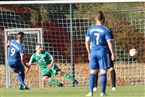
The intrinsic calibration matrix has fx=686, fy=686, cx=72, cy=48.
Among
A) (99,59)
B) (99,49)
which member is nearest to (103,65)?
(99,59)

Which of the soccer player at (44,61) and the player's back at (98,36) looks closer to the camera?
the player's back at (98,36)

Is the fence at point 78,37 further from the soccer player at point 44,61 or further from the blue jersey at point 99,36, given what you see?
the blue jersey at point 99,36

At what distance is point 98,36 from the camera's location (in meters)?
13.1

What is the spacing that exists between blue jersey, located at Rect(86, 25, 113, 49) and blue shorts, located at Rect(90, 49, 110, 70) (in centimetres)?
10

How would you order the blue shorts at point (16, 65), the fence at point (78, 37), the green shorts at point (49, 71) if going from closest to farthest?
the blue shorts at point (16, 65)
the green shorts at point (49, 71)
the fence at point (78, 37)

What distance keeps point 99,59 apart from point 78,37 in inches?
289

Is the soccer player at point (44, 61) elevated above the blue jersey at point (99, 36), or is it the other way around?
the blue jersey at point (99, 36)

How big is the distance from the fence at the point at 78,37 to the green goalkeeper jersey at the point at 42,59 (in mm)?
1448

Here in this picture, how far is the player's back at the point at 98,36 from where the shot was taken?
1301 centimetres

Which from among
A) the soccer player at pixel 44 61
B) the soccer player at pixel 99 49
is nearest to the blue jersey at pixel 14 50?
the soccer player at pixel 44 61

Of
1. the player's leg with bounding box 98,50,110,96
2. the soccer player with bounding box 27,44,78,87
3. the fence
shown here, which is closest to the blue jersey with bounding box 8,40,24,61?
the soccer player with bounding box 27,44,78,87

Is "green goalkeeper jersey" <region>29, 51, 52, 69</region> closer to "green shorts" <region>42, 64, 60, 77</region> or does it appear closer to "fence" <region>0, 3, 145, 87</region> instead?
"green shorts" <region>42, 64, 60, 77</region>

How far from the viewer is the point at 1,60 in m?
21.9

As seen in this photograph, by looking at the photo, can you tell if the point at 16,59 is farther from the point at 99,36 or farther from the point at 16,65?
the point at 99,36
